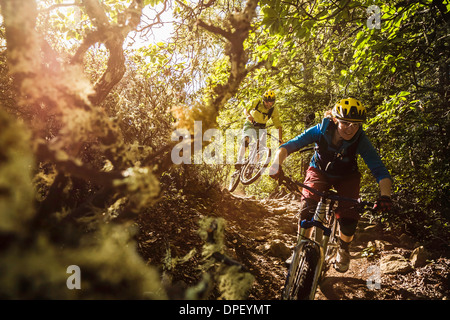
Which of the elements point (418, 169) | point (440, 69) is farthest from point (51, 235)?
point (440, 69)

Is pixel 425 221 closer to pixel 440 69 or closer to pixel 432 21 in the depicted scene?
pixel 440 69

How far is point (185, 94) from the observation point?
19.4 ft

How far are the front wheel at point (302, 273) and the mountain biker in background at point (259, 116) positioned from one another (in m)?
4.42

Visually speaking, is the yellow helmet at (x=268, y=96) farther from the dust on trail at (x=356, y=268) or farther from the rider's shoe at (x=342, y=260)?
the rider's shoe at (x=342, y=260)

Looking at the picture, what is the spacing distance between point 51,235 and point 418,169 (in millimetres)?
6723

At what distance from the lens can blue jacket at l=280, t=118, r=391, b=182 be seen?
3490mm

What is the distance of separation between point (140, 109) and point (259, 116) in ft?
11.3

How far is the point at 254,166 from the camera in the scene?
761 cm

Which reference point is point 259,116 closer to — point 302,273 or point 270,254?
point 270,254

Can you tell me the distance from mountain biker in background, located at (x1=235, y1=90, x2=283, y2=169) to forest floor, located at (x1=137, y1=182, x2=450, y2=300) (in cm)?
228

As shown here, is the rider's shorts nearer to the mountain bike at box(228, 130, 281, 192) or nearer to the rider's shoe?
the rider's shoe

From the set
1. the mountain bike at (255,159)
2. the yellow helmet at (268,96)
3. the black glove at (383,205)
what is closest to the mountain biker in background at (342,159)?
the black glove at (383,205)

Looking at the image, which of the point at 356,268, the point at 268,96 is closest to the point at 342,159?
the point at 356,268

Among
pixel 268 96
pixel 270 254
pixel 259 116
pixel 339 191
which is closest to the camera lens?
pixel 339 191
